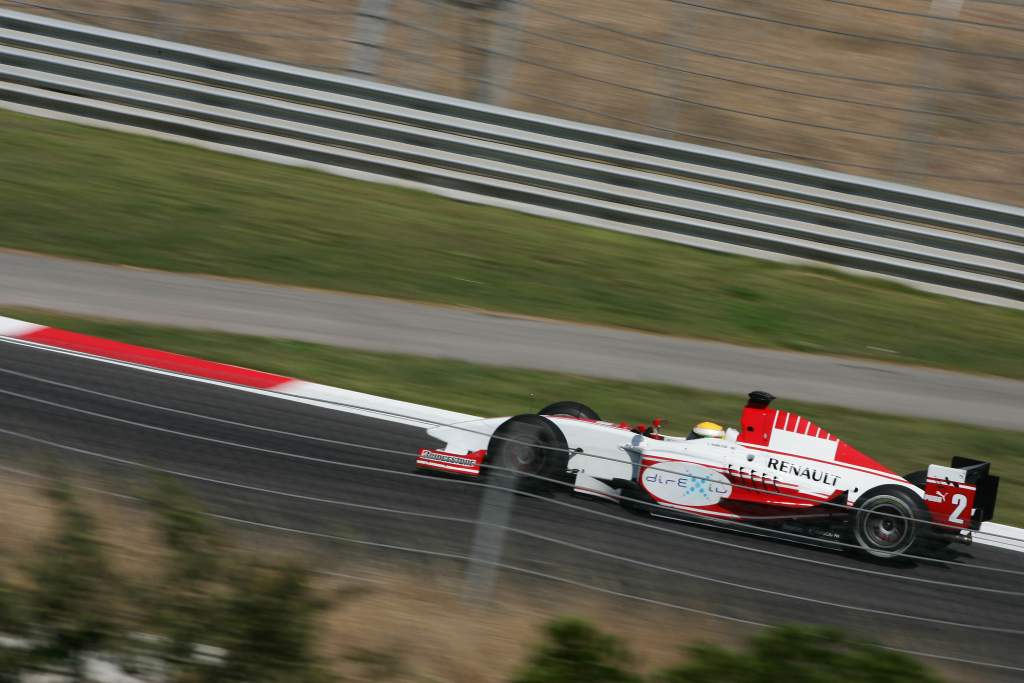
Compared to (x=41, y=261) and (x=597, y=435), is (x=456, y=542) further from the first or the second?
(x=41, y=261)

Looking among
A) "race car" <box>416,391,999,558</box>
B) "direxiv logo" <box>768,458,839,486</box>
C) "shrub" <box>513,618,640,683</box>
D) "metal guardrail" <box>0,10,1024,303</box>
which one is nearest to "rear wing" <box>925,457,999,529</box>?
"race car" <box>416,391,999,558</box>

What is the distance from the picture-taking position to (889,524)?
265 inches

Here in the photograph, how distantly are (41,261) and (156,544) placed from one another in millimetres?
6736

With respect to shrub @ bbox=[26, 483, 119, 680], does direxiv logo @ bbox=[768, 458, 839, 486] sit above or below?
above

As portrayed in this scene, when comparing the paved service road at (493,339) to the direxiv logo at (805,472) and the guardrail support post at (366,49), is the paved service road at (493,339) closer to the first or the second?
the direxiv logo at (805,472)

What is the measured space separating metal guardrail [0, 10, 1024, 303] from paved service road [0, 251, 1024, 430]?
226cm

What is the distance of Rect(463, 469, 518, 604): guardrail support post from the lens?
457 cm

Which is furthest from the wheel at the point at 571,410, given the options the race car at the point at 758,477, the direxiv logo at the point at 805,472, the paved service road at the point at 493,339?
the paved service road at the point at 493,339

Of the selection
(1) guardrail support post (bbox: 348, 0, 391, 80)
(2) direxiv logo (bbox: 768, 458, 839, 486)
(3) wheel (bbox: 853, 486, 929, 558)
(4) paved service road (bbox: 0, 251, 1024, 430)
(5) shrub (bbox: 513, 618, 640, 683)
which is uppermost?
(1) guardrail support post (bbox: 348, 0, 391, 80)

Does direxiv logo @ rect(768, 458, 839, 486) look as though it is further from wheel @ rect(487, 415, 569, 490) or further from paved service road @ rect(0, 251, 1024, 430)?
paved service road @ rect(0, 251, 1024, 430)

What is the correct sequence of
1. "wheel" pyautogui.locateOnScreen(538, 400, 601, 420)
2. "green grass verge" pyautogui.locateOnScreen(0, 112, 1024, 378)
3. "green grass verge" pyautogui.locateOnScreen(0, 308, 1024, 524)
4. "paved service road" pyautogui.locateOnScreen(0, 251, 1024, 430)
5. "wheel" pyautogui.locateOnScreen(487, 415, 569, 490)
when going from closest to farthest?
"wheel" pyautogui.locateOnScreen(487, 415, 569, 490) → "wheel" pyautogui.locateOnScreen(538, 400, 601, 420) → "green grass verge" pyautogui.locateOnScreen(0, 308, 1024, 524) → "paved service road" pyautogui.locateOnScreen(0, 251, 1024, 430) → "green grass verge" pyautogui.locateOnScreen(0, 112, 1024, 378)

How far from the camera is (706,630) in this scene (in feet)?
16.6

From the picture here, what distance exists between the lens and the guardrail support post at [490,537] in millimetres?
4574

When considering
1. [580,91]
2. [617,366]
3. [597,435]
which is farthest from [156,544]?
[580,91]
